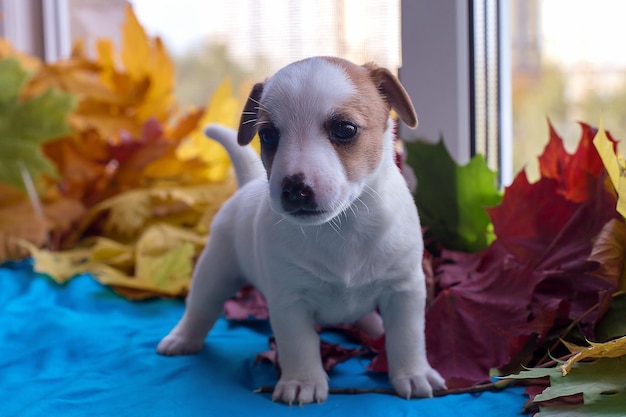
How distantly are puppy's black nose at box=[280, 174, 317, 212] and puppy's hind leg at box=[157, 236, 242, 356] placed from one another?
0.33 m

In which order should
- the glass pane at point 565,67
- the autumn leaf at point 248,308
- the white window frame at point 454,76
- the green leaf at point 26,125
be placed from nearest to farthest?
the autumn leaf at point 248,308 → the white window frame at point 454,76 → the green leaf at point 26,125 → the glass pane at point 565,67

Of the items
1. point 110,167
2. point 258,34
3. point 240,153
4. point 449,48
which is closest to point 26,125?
point 110,167

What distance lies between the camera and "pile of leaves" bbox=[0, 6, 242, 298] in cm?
171

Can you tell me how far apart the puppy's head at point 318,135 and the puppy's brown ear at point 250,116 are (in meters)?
0.04

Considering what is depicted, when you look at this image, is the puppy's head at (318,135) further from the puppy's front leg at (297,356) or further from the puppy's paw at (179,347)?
the puppy's paw at (179,347)

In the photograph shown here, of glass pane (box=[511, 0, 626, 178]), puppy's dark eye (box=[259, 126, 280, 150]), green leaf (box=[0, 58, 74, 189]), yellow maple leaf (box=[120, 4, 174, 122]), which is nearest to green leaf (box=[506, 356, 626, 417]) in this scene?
puppy's dark eye (box=[259, 126, 280, 150])

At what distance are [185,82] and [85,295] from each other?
3.76 ft

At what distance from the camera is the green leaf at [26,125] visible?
1790 mm

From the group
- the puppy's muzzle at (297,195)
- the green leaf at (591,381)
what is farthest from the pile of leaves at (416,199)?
the puppy's muzzle at (297,195)

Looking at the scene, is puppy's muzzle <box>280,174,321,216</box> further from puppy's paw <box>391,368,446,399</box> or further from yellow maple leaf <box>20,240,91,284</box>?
yellow maple leaf <box>20,240,91,284</box>

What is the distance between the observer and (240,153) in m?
1.26

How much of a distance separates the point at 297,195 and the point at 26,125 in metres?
1.19

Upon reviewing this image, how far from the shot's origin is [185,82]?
8.27 feet

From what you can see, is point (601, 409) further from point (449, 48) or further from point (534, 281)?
point (449, 48)
